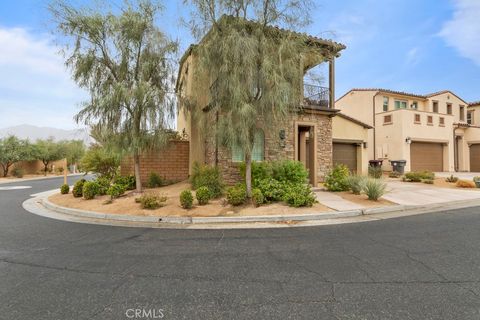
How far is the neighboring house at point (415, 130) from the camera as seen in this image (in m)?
22.0

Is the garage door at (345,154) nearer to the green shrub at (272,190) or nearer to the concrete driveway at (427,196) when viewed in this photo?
the concrete driveway at (427,196)

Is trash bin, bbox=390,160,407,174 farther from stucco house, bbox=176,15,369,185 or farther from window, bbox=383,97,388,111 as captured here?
stucco house, bbox=176,15,369,185

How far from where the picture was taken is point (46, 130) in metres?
194

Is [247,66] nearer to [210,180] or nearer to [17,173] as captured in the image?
[210,180]

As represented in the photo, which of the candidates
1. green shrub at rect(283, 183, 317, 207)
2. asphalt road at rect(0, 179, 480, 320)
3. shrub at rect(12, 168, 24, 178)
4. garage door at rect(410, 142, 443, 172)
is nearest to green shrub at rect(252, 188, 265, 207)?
green shrub at rect(283, 183, 317, 207)

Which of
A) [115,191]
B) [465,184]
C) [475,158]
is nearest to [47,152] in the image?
[115,191]

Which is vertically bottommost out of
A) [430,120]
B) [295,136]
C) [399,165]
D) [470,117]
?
[399,165]

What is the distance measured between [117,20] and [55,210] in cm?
730

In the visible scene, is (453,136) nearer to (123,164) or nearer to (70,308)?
(123,164)

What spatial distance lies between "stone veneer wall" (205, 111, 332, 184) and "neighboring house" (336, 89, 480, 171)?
38.4 feet

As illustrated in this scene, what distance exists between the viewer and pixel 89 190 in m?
10.2

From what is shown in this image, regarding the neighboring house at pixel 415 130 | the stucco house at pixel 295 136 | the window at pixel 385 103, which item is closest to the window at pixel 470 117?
the neighboring house at pixel 415 130

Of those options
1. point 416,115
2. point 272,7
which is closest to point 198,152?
point 272,7

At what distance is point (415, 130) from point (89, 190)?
24.2 m
